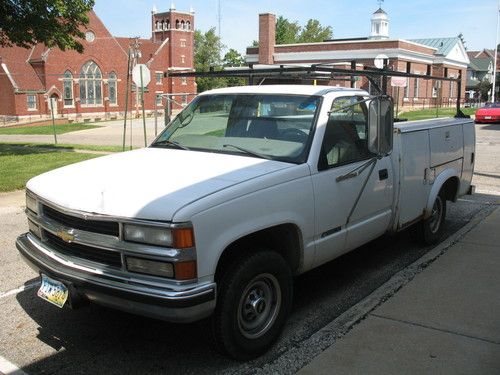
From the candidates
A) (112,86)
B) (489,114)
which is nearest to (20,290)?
(489,114)

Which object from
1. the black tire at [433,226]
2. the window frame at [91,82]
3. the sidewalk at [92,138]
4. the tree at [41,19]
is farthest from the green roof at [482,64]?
the black tire at [433,226]

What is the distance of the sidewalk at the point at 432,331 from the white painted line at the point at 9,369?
1.85 metres

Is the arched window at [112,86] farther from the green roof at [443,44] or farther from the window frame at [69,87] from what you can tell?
the green roof at [443,44]

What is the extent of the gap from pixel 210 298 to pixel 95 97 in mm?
63415

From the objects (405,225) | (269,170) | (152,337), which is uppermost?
(269,170)

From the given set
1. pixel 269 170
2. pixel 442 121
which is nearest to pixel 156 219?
pixel 269 170

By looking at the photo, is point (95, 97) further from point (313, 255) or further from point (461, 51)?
point (313, 255)

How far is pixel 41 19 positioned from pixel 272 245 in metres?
15.2

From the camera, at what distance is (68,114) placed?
58969mm

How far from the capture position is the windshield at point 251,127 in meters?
4.16

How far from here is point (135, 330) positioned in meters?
4.11

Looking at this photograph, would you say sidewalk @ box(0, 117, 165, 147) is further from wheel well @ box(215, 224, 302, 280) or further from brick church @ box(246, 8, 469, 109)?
brick church @ box(246, 8, 469, 109)

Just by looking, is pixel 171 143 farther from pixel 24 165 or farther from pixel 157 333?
pixel 24 165

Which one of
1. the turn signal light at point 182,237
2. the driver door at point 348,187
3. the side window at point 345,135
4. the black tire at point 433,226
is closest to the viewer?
the turn signal light at point 182,237
